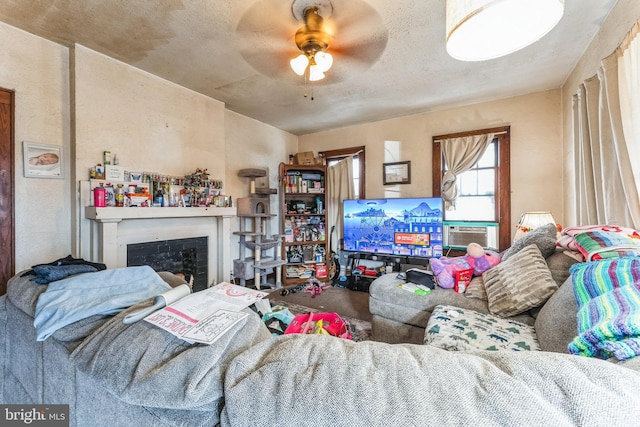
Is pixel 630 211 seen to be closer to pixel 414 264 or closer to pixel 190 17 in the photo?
pixel 414 264

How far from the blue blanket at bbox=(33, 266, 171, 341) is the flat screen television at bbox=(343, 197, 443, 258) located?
2947 millimetres

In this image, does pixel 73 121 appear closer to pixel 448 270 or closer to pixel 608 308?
pixel 448 270

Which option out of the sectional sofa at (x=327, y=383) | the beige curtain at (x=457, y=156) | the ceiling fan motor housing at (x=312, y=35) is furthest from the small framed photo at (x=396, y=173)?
the sectional sofa at (x=327, y=383)

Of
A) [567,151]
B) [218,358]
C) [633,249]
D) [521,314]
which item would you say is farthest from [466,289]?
[567,151]

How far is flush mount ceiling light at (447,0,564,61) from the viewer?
2.94 feet

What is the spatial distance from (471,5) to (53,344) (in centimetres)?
176

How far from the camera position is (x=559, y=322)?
119 cm

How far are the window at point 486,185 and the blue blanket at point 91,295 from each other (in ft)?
11.4

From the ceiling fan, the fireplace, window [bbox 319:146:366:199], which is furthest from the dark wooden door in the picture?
window [bbox 319:146:366:199]

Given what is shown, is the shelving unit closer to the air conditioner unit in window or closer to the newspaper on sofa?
A: the air conditioner unit in window

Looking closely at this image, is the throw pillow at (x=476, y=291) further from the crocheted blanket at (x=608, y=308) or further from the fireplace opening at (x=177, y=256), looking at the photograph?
the fireplace opening at (x=177, y=256)

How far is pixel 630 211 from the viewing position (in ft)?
4.99

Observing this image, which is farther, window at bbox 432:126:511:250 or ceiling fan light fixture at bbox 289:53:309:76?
window at bbox 432:126:511:250

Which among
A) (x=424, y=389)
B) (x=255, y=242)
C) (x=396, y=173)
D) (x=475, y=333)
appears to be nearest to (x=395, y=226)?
(x=396, y=173)
